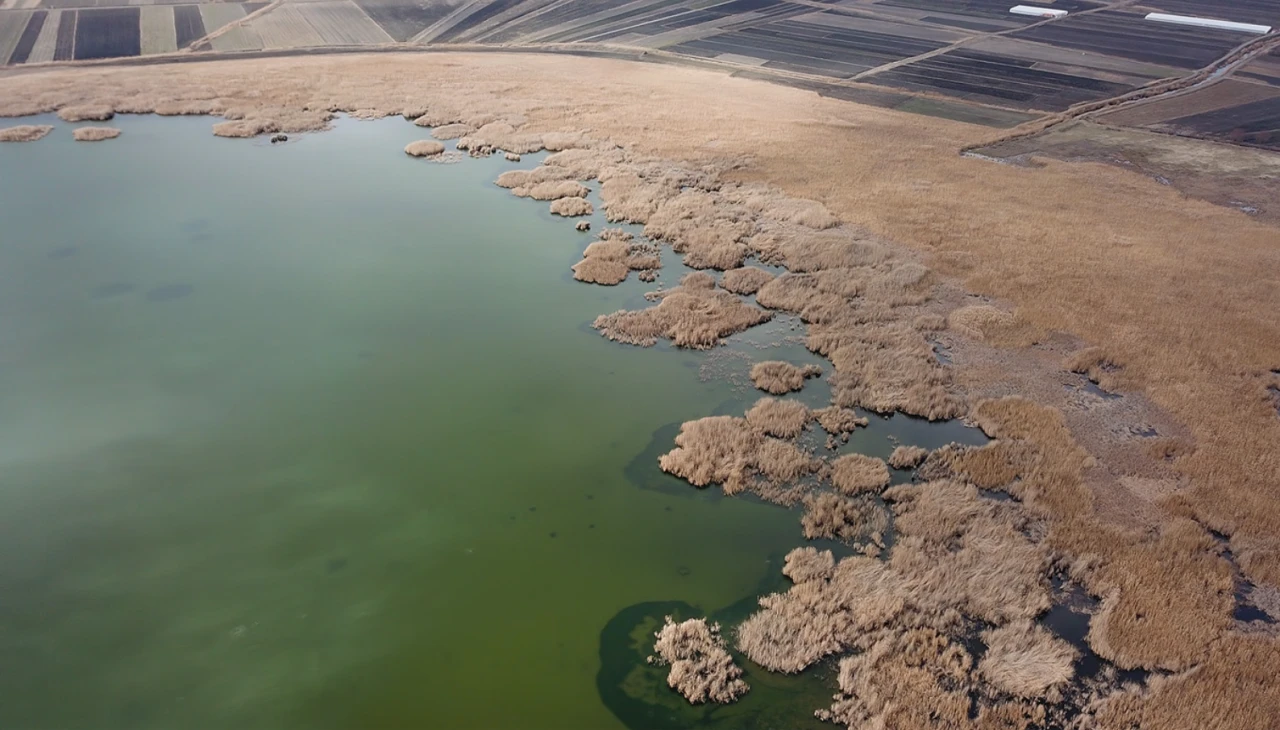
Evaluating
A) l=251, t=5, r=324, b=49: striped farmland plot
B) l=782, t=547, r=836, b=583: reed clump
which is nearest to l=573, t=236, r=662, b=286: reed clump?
l=782, t=547, r=836, b=583: reed clump

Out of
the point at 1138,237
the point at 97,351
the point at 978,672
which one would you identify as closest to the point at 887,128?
the point at 1138,237

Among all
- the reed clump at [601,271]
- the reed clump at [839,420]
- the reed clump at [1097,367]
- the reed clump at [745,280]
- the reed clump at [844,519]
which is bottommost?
the reed clump at [844,519]

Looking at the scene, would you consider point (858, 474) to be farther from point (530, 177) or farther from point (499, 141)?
point (499, 141)

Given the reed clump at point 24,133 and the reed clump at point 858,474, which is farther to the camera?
the reed clump at point 24,133

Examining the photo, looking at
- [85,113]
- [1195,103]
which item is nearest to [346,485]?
[85,113]

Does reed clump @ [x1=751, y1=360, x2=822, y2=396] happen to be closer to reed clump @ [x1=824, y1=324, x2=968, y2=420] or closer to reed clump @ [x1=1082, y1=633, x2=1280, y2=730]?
reed clump @ [x1=824, y1=324, x2=968, y2=420]

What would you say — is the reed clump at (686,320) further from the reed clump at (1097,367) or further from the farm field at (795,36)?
the farm field at (795,36)

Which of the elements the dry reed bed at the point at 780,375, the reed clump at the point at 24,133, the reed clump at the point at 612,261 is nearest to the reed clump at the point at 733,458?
the dry reed bed at the point at 780,375
